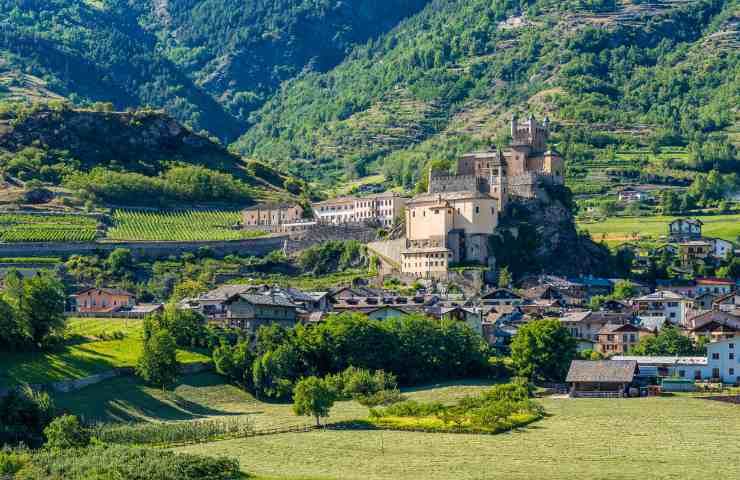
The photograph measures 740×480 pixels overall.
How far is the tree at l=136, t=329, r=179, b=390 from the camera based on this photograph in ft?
288

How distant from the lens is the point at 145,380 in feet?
290

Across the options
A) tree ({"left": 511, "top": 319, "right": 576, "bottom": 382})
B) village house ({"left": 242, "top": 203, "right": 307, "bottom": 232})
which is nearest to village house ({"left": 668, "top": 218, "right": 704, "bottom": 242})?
village house ({"left": 242, "top": 203, "right": 307, "bottom": 232})

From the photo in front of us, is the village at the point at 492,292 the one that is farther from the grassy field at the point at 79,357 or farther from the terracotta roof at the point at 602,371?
the grassy field at the point at 79,357

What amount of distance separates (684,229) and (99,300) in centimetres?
6950

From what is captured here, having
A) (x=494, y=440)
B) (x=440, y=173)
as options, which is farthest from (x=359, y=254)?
(x=494, y=440)

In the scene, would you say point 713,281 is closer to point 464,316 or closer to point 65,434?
point 464,316

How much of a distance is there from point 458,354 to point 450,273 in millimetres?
30764

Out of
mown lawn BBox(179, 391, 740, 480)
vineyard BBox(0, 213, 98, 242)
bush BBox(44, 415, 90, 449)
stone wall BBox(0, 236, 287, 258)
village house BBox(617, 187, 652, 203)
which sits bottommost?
mown lawn BBox(179, 391, 740, 480)

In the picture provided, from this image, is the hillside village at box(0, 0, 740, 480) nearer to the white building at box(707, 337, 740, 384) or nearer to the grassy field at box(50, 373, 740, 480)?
the white building at box(707, 337, 740, 384)

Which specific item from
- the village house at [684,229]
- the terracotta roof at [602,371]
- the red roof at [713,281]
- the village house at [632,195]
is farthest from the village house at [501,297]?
the village house at [632,195]

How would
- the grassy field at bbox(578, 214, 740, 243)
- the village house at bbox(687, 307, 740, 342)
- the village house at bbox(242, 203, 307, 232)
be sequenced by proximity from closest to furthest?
1. the village house at bbox(687, 307, 740, 342)
2. the village house at bbox(242, 203, 307, 232)
3. the grassy field at bbox(578, 214, 740, 243)

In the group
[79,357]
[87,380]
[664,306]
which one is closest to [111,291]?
[79,357]

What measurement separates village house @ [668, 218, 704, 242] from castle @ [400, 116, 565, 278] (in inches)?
768

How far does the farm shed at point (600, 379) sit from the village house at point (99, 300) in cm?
3782
